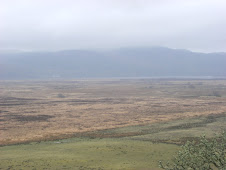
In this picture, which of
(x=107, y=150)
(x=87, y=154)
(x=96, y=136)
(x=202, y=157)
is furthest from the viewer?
(x=96, y=136)

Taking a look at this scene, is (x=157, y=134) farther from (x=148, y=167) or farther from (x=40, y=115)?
(x=40, y=115)

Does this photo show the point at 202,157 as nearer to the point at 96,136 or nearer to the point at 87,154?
the point at 87,154

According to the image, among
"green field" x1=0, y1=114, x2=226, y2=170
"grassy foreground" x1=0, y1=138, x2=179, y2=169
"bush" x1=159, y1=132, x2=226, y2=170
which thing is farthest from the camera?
"green field" x1=0, y1=114, x2=226, y2=170

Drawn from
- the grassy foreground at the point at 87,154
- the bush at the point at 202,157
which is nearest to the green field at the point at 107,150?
the grassy foreground at the point at 87,154

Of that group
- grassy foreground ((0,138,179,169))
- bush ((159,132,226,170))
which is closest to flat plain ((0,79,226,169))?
grassy foreground ((0,138,179,169))

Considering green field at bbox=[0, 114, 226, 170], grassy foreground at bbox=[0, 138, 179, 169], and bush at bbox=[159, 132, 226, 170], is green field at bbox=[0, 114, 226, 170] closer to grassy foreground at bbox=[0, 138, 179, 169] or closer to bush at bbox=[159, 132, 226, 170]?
grassy foreground at bbox=[0, 138, 179, 169]

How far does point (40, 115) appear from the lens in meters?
79.9

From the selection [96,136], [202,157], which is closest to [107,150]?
[96,136]

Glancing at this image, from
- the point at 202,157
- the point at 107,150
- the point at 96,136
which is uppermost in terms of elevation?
the point at 202,157

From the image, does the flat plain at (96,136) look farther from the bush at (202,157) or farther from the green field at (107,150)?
the bush at (202,157)

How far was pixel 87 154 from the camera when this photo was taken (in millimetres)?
38688

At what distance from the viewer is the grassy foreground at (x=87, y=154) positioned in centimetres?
3359

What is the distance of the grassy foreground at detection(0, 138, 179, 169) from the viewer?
3359 cm

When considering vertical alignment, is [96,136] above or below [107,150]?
below
